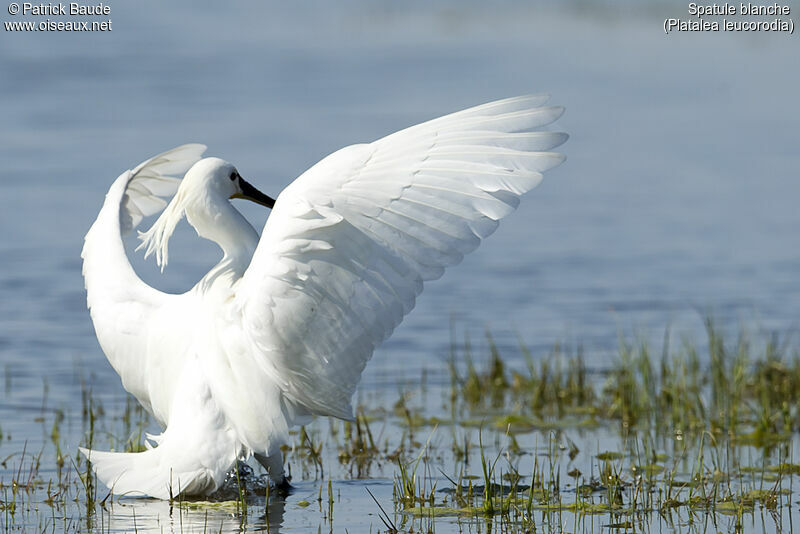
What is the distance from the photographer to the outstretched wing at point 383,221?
578 centimetres

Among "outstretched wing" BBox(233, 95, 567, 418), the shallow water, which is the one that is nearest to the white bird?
"outstretched wing" BBox(233, 95, 567, 418)

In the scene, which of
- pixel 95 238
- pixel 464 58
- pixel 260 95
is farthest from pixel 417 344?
pixel 464 58

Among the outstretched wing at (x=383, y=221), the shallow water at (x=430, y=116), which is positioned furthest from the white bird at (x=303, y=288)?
the shallow water at (x=430, y=116)

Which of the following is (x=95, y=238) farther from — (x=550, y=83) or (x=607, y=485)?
(x=550, y=83)

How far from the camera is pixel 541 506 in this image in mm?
6215

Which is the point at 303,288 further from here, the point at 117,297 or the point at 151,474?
the point at 117,297

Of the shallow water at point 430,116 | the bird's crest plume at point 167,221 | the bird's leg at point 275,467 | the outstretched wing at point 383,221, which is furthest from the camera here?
the shallow water at point 430,116

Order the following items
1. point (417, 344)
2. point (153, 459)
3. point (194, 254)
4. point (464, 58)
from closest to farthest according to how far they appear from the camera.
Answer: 1. point (153, 459)
2. point (417, 344)
3. point (194, 254)
4. point (464, 58)

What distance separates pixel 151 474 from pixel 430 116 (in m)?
12.5

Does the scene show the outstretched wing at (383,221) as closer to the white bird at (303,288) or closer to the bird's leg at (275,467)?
the white bird at (303,288)

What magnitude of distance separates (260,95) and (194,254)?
8.64 m

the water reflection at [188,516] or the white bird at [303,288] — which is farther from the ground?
the white bird at [303,288]

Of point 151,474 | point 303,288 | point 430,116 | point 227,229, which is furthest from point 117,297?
point 430,116

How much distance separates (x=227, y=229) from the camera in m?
6.96
